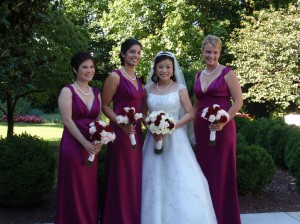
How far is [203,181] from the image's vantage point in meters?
5.05

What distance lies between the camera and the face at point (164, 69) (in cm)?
503

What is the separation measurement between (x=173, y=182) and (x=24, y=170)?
238 centimetres

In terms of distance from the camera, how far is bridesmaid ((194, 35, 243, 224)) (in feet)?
16.7

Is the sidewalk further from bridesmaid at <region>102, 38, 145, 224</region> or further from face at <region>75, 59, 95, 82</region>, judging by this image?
face at <region>75, 59, 95, 82</region>

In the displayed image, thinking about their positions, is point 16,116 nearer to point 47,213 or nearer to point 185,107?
point 47,213

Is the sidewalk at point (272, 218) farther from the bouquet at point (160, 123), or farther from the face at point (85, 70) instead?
the face at point (85, 70)

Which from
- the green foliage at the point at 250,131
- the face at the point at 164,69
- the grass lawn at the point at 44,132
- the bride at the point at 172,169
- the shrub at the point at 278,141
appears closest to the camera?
the bride at the point at 172,169

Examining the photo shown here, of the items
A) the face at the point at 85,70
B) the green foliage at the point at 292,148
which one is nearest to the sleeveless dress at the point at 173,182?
the face at the point at 85,70

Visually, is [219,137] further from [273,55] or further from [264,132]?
[273,55]

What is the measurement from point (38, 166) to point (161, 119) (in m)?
2.37

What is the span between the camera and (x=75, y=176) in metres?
4.51

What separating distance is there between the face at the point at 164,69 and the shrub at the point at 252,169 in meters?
2.65

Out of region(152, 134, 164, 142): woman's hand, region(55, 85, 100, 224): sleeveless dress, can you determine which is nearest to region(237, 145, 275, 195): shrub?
region(152, 134, 164, 142): woman's hand

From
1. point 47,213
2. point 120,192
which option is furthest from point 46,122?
point 120,192
